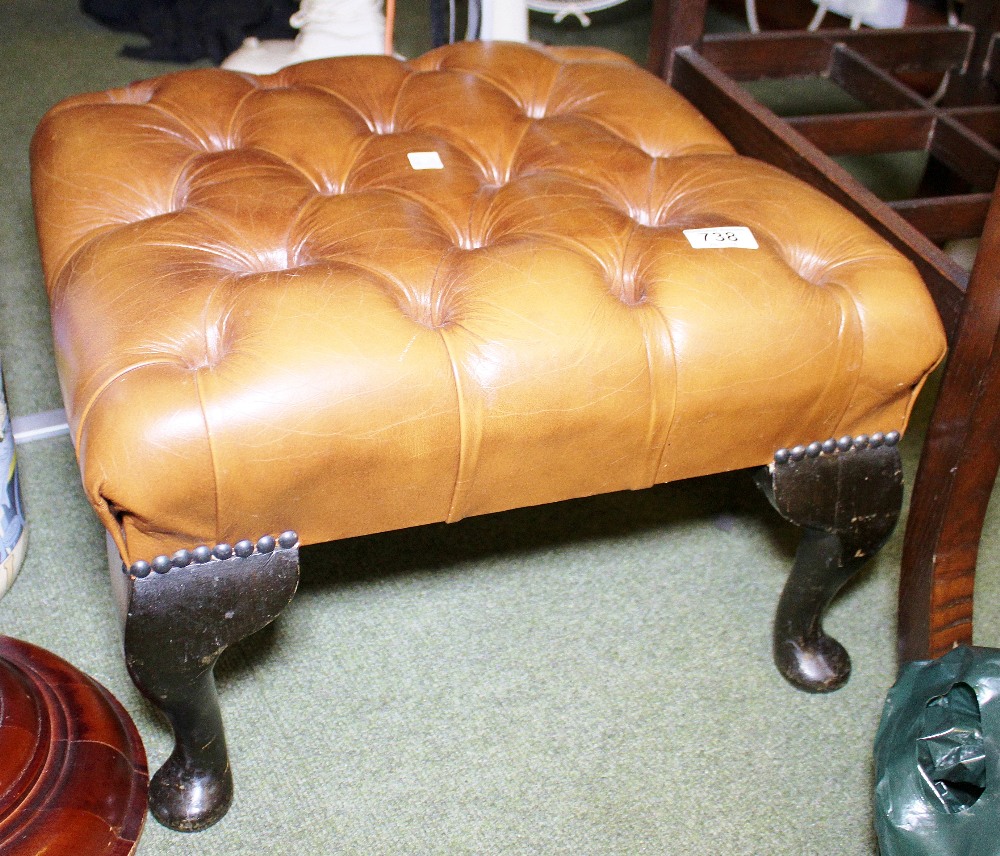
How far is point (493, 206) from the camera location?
0.92 metres

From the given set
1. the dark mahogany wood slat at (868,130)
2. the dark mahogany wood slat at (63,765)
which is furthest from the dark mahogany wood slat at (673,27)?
the dark mahogany wood slat at (63,765)

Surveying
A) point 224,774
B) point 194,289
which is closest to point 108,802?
point 224,774

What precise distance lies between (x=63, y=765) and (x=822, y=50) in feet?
3.82

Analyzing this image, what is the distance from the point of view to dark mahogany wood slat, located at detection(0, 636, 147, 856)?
0.84m

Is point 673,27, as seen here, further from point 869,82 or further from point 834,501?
point 834,501

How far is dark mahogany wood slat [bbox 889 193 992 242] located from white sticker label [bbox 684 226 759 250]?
264 mm

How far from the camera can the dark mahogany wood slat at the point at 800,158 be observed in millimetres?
936

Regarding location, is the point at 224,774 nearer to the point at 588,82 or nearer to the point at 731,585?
the point at 731,585

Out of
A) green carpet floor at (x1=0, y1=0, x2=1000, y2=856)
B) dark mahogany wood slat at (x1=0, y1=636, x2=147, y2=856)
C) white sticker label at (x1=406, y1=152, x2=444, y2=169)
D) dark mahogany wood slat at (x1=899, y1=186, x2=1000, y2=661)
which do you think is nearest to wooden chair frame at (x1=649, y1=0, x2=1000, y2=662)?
dark mahogany wood slat at (x1=899, y1=186, x2=1000, y2=661)

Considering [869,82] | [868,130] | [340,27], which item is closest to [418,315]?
[868,130]

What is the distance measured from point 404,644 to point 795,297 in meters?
0.53

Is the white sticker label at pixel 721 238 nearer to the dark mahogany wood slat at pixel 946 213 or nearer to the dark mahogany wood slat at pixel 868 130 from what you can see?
the dark mahogany wood slat at pixel 946 213

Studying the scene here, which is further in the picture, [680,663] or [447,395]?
[680,663]

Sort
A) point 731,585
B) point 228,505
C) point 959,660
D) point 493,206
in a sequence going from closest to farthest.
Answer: point 228,505 → point 959,660 → point 493,206 → point 731,585
